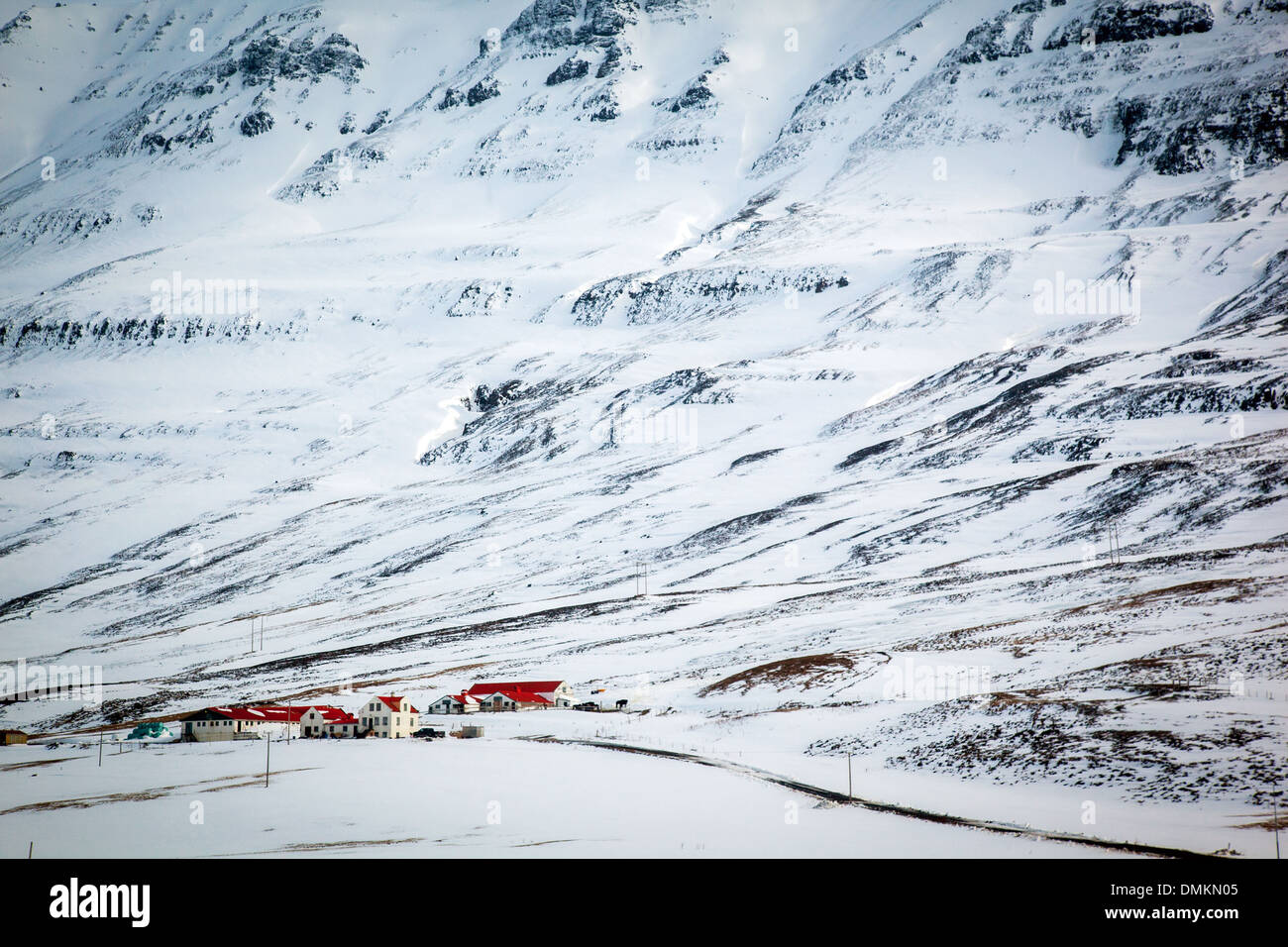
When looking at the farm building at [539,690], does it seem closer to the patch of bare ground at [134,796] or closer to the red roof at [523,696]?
the red roof at [523,696]

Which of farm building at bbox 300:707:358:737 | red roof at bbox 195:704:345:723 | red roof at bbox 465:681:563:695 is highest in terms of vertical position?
red roof at bbox 465:681:563:695

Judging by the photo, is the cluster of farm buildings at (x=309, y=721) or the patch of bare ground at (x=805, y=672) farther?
the cluster of farm buildings at (x=309, y=721)

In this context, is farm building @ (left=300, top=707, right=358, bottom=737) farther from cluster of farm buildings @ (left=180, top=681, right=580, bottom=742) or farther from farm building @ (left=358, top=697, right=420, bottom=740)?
farm building @ (left=358, top=697, right=420, bottom=740)

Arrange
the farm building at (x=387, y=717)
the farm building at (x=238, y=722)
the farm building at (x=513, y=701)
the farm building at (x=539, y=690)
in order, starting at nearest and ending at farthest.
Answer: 1. the farm building at (x=387, y=717)
2. the farm building at (x=238, y=722)
3. the farm building at (x=513, y=701)
4. the farm building at (x=539, y=690)

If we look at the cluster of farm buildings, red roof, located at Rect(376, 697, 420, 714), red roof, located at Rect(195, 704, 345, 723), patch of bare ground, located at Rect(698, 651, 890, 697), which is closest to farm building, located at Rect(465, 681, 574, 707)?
the cluster of farm buildings

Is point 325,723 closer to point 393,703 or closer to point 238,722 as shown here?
point 238,722

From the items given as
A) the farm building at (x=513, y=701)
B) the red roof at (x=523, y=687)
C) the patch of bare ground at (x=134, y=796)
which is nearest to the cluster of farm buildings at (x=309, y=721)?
the farm building at (x=513, y=701)
